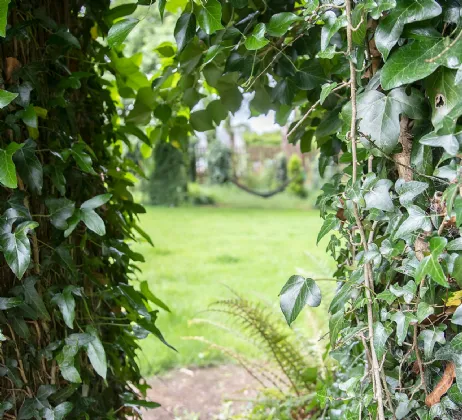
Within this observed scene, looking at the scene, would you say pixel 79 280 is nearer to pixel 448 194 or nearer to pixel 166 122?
pixel 166 122

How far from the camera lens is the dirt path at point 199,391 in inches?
81.7

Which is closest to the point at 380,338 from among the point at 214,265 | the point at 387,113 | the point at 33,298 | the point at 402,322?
the point at 402,322

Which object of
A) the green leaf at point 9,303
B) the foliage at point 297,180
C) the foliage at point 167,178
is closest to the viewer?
the green leaf at point 9,303

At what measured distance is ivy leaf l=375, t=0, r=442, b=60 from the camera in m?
0.47

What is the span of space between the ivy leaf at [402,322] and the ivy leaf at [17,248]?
0.44m

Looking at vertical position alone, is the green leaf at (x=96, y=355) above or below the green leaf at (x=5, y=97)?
below

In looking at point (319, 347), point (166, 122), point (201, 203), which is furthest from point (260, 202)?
point (166, 122)

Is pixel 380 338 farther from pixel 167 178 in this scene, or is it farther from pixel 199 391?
pixel 167 178

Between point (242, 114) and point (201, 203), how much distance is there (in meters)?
7.60

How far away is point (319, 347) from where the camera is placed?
69.6 inches

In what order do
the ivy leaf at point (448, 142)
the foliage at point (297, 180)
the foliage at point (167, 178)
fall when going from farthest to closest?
the foliage at point (297, 180)
the foliage at point (167, 178)
the ivy leaf at point (448, 142)

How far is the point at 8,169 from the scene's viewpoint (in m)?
0.61

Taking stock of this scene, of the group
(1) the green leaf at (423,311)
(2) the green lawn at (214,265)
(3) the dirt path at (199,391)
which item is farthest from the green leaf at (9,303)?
(3) the dirt path at (199,391)

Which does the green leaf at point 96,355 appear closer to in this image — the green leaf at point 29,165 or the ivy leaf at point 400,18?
the green leaf at point 29,165
